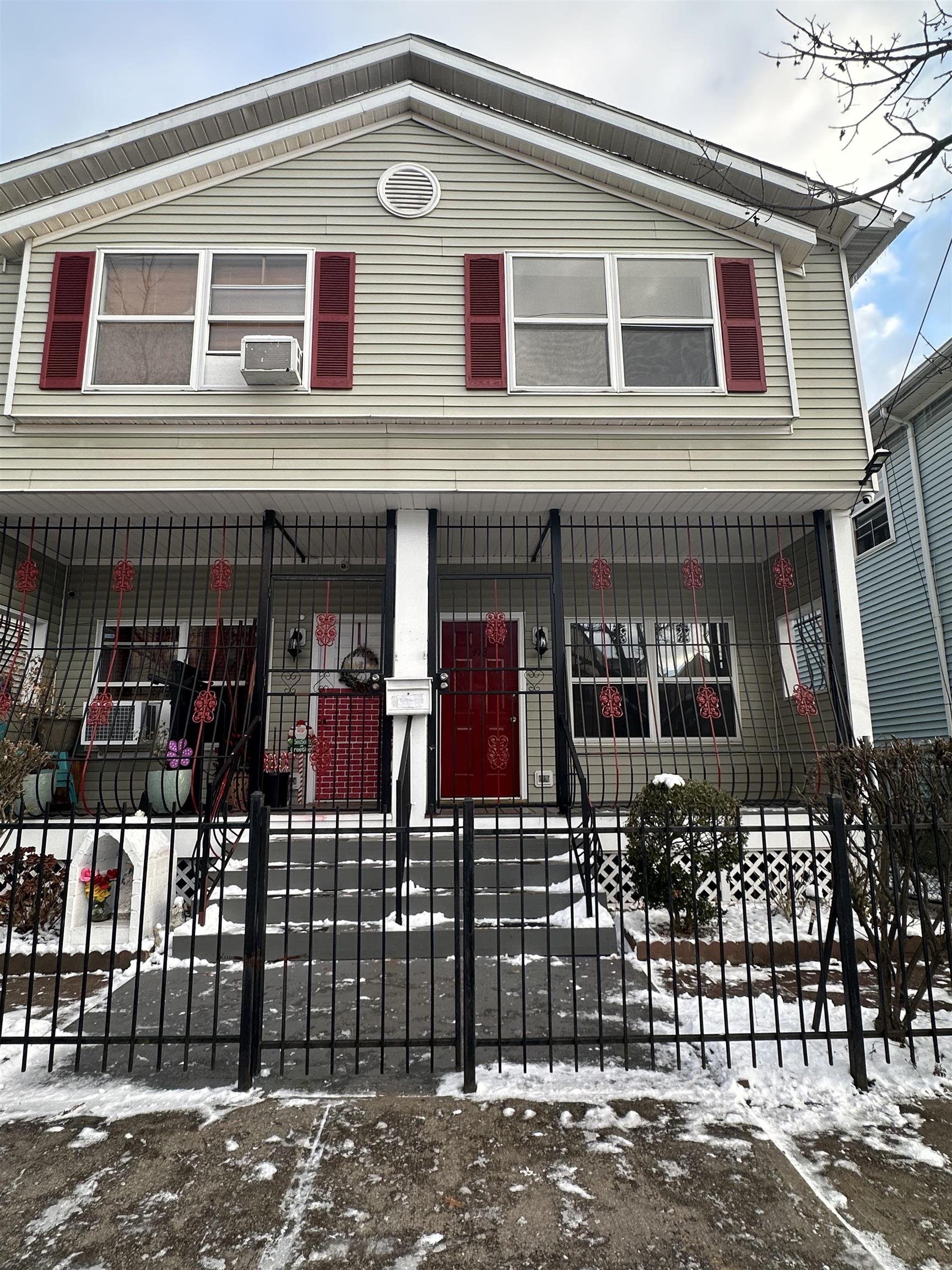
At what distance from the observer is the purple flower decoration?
7.86 meters

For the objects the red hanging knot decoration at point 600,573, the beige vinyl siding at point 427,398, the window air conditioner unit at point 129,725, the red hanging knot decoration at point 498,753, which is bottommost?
the red hanging knot decoration at point 498,753

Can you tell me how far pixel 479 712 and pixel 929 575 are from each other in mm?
6779

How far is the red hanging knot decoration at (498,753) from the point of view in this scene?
809 centimetres

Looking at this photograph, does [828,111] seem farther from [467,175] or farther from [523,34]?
[523,34]

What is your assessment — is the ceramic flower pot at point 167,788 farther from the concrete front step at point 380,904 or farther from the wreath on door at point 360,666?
the wreath on door at point 360,666

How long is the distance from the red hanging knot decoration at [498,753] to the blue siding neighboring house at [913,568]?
5.82 metres

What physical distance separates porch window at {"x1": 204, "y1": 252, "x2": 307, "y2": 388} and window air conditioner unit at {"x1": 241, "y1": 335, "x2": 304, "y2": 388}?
0.35 meters

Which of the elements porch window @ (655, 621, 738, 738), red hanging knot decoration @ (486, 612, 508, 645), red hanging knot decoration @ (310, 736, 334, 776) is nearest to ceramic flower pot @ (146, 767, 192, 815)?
red hanging knot decoration @ (310, 736, 334, 776)

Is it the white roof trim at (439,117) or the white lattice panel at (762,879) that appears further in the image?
the white roof trim at (439,117)

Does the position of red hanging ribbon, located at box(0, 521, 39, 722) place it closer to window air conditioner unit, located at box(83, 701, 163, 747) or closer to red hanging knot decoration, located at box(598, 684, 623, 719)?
window air conditioner unit, located at box(83, 701, 163, 747)

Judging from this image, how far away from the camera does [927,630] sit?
10297mm

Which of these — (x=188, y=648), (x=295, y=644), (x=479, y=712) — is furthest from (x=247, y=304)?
(x=479, y=712)

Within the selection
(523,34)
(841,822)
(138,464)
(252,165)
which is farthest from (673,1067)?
(523,34)

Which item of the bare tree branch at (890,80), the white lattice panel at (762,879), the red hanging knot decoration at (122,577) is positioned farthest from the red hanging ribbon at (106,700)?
the bare tree branch at (890,80)
